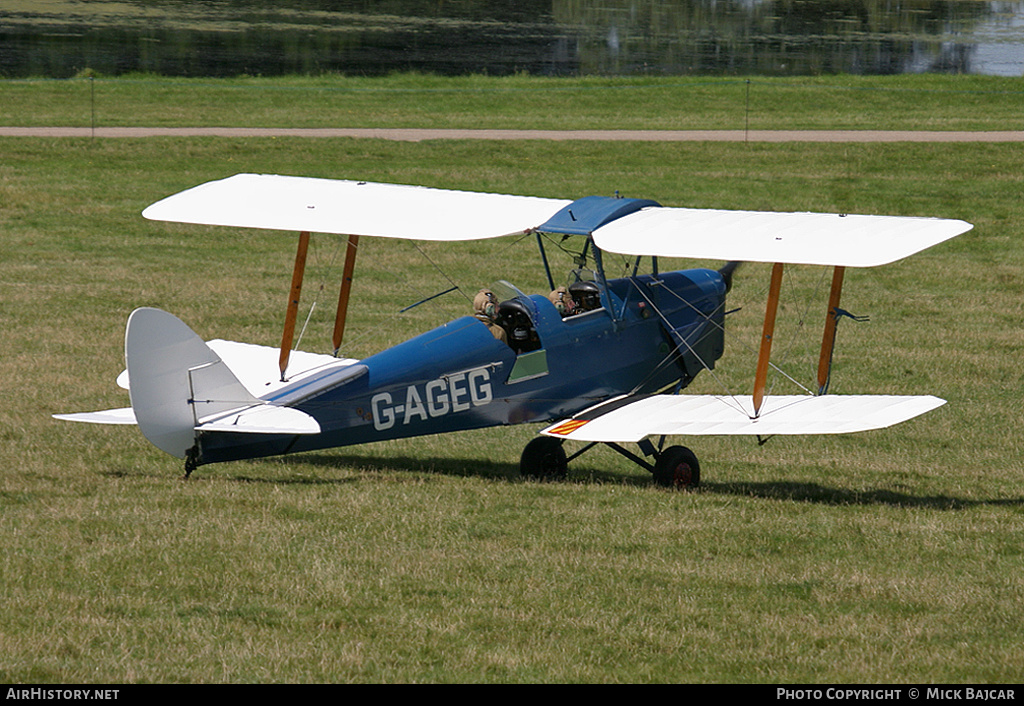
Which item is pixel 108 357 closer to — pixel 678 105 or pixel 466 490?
pixel 466 490

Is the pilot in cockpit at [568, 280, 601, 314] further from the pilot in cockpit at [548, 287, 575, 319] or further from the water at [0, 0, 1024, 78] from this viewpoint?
the water at [0, 0, 1024, 78]

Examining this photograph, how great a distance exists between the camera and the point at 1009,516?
10.9m

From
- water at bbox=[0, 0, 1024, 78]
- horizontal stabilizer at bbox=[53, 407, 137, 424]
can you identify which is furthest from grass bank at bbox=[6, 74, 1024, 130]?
horizontal stabilizer at bbox=[53, 407, 137, 424]

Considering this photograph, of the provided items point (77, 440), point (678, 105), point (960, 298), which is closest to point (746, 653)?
point (77, 440)

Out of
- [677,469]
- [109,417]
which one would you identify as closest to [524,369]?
[677,469]

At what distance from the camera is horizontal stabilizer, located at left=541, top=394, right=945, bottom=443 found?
10750mm

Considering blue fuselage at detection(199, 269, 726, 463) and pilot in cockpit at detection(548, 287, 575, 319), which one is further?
pilot in cockpit at detection(548, 287, 575, 319)

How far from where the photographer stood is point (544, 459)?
38.3 ft

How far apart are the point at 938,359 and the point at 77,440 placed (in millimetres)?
10862

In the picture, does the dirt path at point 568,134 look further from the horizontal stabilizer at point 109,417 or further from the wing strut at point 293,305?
the horizontal stabilizer at point 109,417

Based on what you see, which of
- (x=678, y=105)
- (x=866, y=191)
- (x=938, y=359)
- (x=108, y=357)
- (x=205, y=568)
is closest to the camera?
(x=205, y=568)

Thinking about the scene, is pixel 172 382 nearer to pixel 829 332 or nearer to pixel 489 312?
pixel 489 312

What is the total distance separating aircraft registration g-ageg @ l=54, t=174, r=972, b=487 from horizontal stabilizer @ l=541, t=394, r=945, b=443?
0.08 ft

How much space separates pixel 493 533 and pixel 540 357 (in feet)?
7.41
